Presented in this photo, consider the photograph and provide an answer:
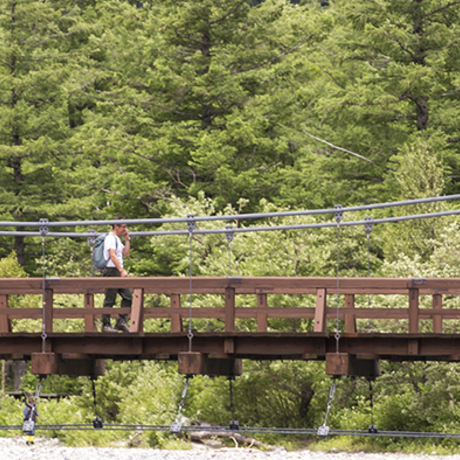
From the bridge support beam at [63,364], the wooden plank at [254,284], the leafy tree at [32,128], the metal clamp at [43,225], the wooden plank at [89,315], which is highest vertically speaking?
the leafy tree at [32,128]

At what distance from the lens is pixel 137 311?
11.9 m

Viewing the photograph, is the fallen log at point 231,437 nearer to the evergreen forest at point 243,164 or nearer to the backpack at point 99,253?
the evergreen forest at point 243,164

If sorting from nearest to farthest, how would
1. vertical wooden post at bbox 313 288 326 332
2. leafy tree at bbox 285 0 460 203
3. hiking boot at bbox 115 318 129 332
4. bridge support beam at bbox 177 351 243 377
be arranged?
vertical wooden post at bbox 313 288 326 332, bridge support beam at bbox 177 351 243 377, hiking boot at bbox 115 318 129 332, leafy tree at bbox 285 0 460 203

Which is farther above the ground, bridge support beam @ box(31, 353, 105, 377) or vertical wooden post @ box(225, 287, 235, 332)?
vertical wooden post @ box(225, 287, 235, 332)

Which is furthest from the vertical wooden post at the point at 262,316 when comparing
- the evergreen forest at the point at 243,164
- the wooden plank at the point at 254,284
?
the evergreen forest at the point at 243,164

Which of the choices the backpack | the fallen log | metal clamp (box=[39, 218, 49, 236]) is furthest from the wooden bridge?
the fallen log

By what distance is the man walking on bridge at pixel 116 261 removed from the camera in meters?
11.7

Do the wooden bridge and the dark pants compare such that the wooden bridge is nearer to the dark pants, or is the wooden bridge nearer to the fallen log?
the dark pants

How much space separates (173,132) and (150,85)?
2024 mm

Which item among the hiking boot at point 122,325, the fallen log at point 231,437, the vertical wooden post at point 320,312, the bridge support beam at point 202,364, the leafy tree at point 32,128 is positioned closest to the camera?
the vertical wooden post at point 320,312

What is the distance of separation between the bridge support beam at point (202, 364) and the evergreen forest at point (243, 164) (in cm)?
634

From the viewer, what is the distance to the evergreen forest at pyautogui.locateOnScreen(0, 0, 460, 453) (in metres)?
20.6

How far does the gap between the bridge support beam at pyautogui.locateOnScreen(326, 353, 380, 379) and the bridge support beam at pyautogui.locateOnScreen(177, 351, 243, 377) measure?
64.7 inches

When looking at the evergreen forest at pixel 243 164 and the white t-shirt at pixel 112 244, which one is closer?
the white t-shirt at pixel 112 244
